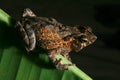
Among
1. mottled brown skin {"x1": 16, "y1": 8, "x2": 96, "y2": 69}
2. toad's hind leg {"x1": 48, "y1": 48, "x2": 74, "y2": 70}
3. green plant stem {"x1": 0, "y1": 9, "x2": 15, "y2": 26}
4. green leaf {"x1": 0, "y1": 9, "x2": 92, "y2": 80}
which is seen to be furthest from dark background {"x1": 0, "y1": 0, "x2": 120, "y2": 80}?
green plant stem {"x1": 0, "y1": 9, "x2": 15, "y2": 26}

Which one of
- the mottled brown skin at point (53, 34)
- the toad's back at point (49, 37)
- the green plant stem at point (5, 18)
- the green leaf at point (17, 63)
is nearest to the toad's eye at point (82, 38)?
the mottled brown skin at point (53, 34)

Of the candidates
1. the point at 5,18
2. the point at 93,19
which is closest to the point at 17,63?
the point at 5,18

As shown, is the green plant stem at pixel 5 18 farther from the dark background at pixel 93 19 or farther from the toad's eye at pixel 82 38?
the dark background at pixel 93 19

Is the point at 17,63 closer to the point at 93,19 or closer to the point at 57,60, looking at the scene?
the point at 57,60

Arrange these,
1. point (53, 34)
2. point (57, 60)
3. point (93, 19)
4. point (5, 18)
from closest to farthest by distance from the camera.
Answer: point (5, 18)
point (57, 60)
point (53, 34)
point (93, 19)

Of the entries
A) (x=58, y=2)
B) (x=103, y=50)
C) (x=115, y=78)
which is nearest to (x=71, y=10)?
(x=58, y=2)

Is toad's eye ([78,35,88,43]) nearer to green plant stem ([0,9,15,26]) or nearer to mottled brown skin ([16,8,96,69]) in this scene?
mottled brown skin ([16,8,96,69])
